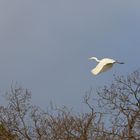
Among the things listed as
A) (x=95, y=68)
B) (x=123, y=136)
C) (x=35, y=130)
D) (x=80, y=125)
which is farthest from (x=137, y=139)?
(x=95, y=68)

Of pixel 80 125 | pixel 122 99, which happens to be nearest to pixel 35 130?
pixel 80 125

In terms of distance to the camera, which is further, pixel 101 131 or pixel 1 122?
pixel 1 122

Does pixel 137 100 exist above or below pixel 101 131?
above

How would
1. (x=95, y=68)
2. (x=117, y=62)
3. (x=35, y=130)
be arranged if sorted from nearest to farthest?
(x=117, y=62)
(x=95, y=68)
(x=35, y=130)

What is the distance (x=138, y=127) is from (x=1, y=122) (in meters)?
8.23

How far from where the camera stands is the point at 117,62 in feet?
53.2

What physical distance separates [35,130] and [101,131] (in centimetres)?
447

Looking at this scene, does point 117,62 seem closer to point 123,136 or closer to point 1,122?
point 123,136

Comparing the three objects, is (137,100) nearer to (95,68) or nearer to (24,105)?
(24,105)

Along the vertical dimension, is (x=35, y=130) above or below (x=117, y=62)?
above

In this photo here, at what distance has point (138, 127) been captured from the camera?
1151 inches

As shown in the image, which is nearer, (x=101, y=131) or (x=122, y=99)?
(x=101, y=131)

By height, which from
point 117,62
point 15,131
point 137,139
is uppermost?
point 15,131

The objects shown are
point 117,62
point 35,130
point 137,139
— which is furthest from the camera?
point 35,130
